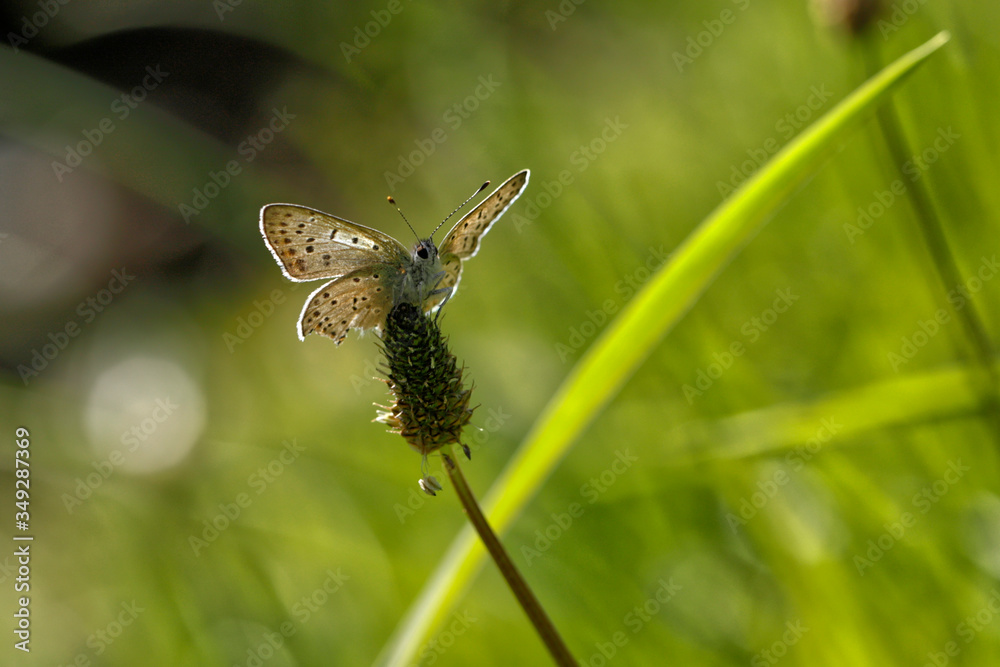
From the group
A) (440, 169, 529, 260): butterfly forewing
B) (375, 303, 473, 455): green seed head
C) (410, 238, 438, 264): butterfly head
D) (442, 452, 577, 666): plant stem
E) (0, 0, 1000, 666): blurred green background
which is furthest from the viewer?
(0, 0, 1000, 666): blurred green background

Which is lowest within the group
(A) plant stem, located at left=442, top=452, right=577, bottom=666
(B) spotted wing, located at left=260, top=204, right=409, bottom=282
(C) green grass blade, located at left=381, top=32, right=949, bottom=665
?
(A) plant stem, located at left=442, top=452, right=577, bottom=666

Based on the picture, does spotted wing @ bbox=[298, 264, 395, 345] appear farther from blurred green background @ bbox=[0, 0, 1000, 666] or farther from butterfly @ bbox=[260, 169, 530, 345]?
blurred green background @ bbox=[0, 0, 1000, 666]

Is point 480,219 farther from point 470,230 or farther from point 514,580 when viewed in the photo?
point 514,580

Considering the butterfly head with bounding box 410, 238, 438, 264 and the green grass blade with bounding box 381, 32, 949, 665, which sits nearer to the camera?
the green grass blade with bounding box 381, 32, 949, 665

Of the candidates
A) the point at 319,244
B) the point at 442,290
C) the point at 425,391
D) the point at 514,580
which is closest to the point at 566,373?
the point at 442,290

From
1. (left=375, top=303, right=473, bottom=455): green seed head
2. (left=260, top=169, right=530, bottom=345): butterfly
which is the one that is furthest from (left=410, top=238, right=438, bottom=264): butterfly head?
(left=375, top=303, right=473, bottom=455): green seed head

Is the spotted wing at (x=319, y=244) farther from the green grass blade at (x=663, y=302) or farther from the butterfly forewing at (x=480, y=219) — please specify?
the green grass blade at (x=663, y=302)

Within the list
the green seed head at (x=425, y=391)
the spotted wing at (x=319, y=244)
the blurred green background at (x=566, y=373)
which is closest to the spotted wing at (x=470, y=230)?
the spotted wing at (x=319, y=244)

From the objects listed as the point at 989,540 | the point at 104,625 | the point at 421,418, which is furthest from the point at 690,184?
the point at 104,625
